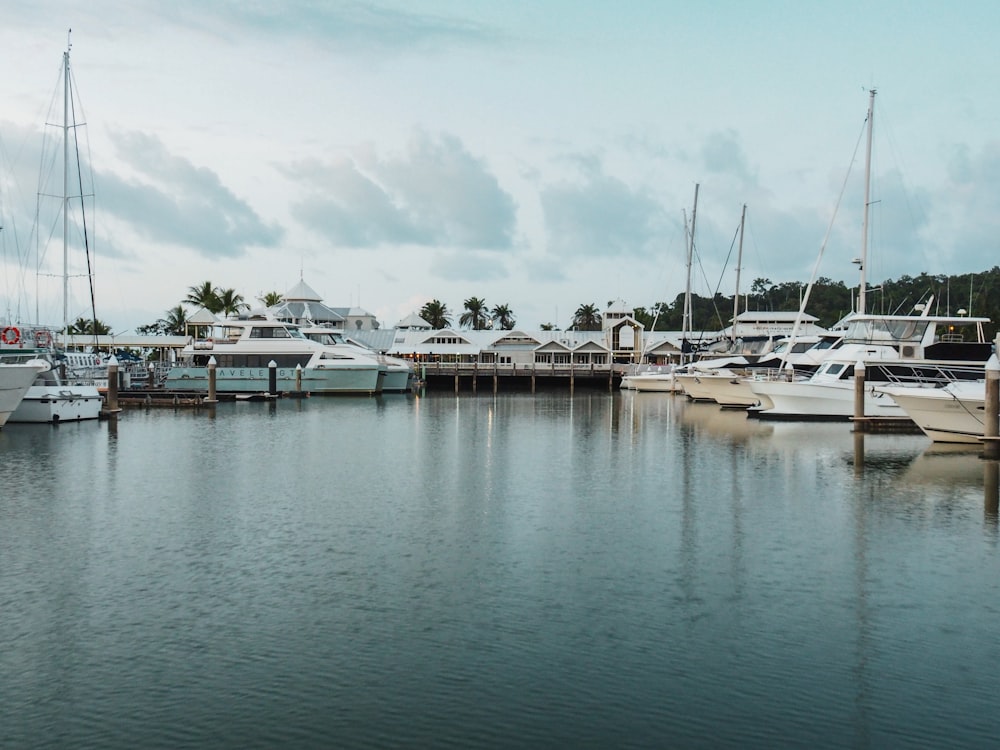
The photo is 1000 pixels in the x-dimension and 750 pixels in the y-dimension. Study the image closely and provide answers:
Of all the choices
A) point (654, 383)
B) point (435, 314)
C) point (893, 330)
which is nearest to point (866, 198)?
point (893, 330)

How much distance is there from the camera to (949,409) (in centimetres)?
3238

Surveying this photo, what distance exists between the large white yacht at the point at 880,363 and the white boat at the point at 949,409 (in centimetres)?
545

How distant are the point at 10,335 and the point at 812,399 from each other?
3344 centimetres

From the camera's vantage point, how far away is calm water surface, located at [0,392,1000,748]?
1027 cm

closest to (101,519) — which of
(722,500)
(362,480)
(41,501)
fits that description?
(41,501)

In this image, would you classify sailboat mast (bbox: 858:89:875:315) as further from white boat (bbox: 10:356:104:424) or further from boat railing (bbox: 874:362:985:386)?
white boat (bbox: 10:356:104:424)

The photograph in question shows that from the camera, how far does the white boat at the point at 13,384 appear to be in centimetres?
3694

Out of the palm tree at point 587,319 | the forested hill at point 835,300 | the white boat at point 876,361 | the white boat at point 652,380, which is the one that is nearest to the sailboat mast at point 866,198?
the white boat at point 876,361

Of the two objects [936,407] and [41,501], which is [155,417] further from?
[936,407]

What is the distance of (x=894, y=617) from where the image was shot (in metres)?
13.7

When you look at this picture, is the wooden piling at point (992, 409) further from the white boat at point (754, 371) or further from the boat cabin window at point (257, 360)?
the boat cabin window at point (257, 360)

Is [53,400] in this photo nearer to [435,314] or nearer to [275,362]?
[275,362]

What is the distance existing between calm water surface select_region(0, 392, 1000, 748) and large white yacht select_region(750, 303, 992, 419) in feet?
36.7

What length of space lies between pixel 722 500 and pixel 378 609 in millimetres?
11561
